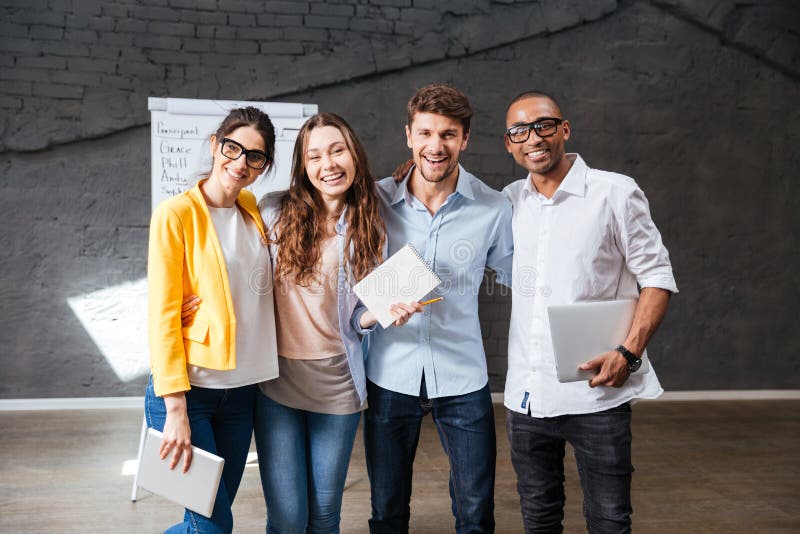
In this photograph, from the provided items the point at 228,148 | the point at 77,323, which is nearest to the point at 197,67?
the point at 77,323

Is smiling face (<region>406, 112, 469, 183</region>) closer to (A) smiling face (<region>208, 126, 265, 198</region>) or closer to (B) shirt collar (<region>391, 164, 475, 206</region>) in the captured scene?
(B) shirt collar (<region>391, 164, 475, 206</region>)

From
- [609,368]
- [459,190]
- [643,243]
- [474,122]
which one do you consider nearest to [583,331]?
[609,368]

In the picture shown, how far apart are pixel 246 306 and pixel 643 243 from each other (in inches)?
41.4

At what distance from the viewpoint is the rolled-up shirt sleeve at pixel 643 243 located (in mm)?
1757

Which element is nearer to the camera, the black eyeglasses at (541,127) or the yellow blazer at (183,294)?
the yellow blazer at (183,294)

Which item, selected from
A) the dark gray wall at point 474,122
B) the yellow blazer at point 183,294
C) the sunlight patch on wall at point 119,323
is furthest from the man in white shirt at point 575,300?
the sunlight patch on wall at point 119,323

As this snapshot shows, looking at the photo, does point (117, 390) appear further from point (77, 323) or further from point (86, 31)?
point (86, 31)

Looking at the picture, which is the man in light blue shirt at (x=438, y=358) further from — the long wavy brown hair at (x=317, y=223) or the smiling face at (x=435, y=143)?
the long wavy brown hair at (x=317, y=223)

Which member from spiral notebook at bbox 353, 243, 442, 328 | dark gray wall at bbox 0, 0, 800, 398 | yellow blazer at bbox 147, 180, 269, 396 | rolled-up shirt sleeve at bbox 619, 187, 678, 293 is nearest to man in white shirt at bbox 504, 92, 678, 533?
rolled-up shirt sleeve at bbox 619, 187, 678, 293

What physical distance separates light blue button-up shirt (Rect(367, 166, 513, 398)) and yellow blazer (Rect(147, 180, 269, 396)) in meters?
0.46

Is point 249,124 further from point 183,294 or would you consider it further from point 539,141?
point 539,141

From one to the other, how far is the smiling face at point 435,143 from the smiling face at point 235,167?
411 millimetres

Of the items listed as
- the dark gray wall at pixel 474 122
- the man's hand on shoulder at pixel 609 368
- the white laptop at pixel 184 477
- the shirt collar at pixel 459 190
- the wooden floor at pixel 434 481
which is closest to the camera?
the white laptop at pixel 184 477

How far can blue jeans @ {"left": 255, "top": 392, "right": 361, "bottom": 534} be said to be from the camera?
67.6 inches
